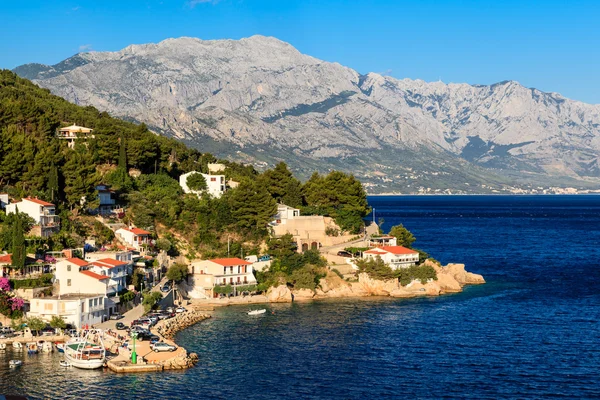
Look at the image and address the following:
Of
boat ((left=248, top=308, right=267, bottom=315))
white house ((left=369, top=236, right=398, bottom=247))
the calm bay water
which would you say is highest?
white house ((left=369, top=236, right=398, bottom=247))

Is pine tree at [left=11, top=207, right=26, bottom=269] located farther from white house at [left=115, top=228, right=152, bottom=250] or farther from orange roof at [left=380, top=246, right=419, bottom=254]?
orange roof at [left=380, top=246, right=419, bottom=254]

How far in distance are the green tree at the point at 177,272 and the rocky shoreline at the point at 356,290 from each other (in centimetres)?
386

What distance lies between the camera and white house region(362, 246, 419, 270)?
317ft

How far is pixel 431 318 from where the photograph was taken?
256 ft

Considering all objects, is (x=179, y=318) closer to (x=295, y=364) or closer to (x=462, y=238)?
(x=295, y=364)

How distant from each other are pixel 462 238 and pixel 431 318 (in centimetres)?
9421

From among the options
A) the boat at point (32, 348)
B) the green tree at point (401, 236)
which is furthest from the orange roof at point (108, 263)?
the green tree at point (401, 236)

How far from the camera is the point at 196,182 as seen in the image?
108 m

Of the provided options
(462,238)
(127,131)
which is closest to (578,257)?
(462,238)

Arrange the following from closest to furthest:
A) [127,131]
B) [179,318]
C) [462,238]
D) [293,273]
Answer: [179,318] < [293,273] < [127,131] < [462,238]

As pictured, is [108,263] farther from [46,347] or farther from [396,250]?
[396,250]

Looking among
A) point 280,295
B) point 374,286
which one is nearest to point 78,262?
point 280,295

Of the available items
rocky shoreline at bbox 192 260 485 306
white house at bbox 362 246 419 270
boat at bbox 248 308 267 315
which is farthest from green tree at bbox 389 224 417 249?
boat at bbox 248 308 267 315

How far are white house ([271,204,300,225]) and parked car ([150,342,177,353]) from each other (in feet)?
150
